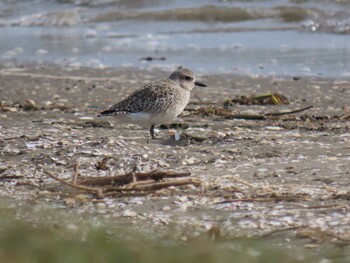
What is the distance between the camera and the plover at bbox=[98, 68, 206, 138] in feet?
25.9

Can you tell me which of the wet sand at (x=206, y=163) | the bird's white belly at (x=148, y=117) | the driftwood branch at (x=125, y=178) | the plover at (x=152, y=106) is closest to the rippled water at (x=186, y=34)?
the wet sand at (x=206, y=163)

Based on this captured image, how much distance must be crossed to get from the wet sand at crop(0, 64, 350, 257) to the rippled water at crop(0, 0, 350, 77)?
254 cm

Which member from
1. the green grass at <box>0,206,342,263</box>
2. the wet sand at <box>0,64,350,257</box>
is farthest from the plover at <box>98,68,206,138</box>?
the green grass at <box>0,206,342,263</box>

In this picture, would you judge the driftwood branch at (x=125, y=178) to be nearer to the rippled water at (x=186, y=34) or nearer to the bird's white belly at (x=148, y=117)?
the bird's white belly at (x=148, y=117)

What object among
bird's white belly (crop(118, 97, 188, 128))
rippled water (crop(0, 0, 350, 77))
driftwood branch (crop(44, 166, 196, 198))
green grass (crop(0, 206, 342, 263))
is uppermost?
green grass (crop(0, 206, 342, 263))

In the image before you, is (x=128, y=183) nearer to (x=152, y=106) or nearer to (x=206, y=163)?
(x=206, y=163)

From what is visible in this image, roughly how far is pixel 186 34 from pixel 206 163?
32.6 feet

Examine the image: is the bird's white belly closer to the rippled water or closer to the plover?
the plover

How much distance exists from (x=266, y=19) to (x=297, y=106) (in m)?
7.68

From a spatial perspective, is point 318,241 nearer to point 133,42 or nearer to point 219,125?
point 219,125

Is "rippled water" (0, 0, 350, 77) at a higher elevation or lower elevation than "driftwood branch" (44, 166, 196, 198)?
lower

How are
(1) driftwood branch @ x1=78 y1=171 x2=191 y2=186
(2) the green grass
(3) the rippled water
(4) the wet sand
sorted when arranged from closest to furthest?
1. (2) the green grass
2. (4) the wet sand
3. (1) driftwood branch @ x1=78 y1=171 x2=191 y2=186
4. (3) the rippled water

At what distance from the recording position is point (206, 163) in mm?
6562

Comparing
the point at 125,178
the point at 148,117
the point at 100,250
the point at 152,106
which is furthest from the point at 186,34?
the point at 100,250
